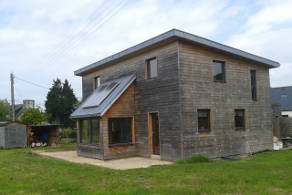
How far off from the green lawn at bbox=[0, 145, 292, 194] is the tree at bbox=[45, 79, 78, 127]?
22.8 m

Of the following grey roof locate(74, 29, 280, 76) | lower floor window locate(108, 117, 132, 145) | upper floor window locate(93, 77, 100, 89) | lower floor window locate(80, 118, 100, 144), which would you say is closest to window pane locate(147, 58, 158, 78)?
grey roof locate(74, 29, 280, 76)

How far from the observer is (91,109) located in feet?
46.6

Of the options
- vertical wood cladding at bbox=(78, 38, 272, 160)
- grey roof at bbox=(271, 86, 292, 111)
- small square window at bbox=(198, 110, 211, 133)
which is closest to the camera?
vertical wood cladding at bbox=(78, 38, 272, 160)

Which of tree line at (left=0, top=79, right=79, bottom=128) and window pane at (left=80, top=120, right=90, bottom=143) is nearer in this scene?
window pane at (left=80, top=120, right=90, bottom=143)

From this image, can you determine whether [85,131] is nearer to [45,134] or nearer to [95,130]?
[95,130]

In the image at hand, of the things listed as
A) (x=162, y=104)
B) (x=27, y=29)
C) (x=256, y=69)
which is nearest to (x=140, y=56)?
(x=162, y=104)

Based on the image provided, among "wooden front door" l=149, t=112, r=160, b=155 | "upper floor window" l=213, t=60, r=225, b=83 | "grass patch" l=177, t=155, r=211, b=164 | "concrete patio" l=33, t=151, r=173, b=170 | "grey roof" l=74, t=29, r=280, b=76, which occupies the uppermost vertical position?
"grey roof" l=74, t=29, r=280, b=76

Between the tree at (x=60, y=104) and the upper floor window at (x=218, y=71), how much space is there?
22.6m

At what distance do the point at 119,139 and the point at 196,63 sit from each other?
4896mm

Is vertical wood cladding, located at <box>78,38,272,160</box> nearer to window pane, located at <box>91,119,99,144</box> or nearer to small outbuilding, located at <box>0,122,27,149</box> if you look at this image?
window pane, located at <box>91,119,99,144</box>

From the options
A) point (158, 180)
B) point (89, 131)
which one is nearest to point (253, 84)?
point (89, 131)

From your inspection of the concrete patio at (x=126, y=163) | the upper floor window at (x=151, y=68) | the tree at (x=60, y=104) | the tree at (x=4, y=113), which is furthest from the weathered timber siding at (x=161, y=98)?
the tree at (x=4, y=113)

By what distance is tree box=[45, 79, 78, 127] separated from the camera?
32.4 meters

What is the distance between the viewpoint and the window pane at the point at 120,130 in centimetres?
1344
